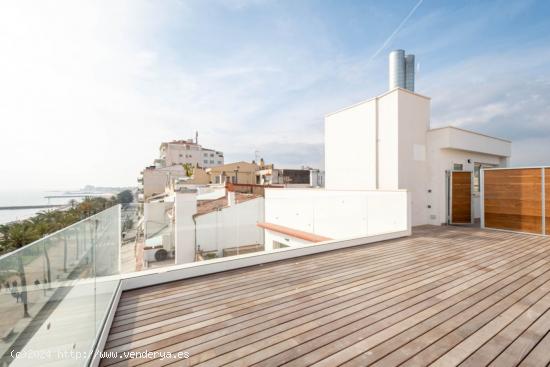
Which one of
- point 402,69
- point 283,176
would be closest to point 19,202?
point 402,69

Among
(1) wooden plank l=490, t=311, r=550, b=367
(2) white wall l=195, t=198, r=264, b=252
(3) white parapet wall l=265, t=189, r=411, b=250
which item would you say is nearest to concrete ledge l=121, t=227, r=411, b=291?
(3) white parapet wall l=265, t=189, r=411, b=250

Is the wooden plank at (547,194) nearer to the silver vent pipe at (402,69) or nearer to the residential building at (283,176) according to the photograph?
the silver vent pipe at (402,69)

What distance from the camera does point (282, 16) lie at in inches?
310

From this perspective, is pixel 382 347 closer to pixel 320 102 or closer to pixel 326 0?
pixel 326 0

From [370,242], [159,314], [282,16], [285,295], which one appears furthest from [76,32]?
[370,242]

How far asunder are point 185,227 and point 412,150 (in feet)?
32.4

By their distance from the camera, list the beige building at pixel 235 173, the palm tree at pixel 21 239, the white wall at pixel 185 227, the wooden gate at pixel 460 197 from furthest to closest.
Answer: the beige building at pixel 235 173 < the white wall at pixel 185 227 < the wooden gate at pixel 460 197 < the palm tree at pixel 21 239

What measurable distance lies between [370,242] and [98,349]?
5056 mm

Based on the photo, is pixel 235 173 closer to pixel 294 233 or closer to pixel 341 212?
pixel 294 233

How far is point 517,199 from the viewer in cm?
666

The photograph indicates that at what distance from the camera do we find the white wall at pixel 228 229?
8961 millimetres

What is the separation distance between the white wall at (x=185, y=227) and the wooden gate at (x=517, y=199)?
10.7 metres

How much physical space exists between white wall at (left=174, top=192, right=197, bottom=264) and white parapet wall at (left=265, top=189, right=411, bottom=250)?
344 centimetres

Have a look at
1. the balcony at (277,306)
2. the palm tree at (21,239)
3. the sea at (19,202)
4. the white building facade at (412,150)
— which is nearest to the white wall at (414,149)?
the white building facade at (412,150)
